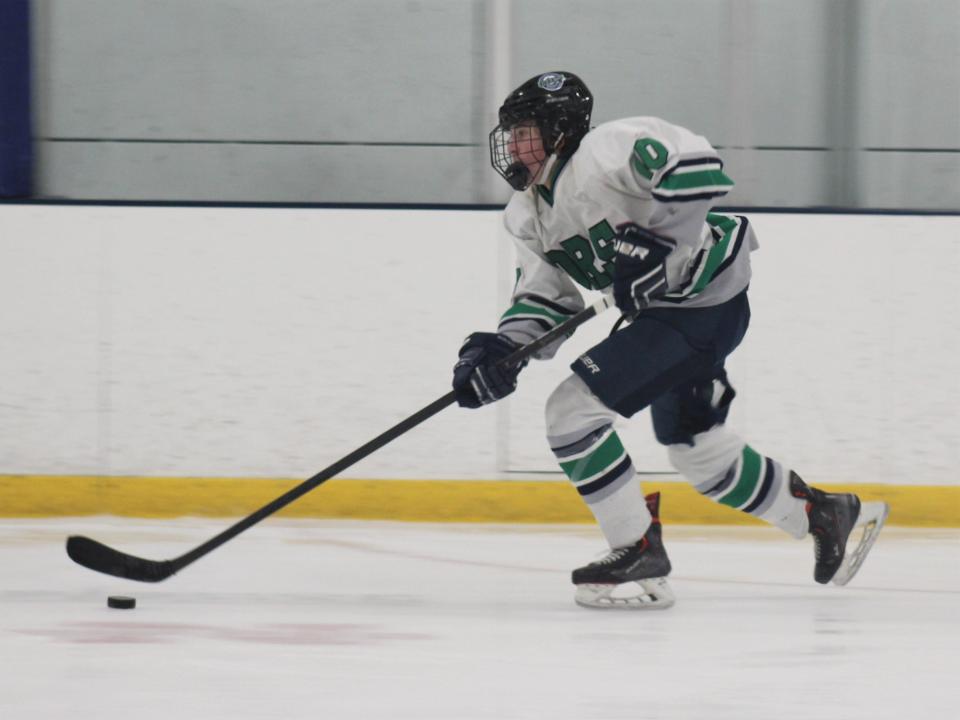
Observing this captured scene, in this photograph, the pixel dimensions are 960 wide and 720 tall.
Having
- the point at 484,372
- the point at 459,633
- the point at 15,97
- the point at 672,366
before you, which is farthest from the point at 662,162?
the point at 15,97

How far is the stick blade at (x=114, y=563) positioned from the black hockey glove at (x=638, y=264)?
100cm

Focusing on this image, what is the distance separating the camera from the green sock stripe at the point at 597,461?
2773 millimetres

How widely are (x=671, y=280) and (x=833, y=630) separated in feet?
2.31

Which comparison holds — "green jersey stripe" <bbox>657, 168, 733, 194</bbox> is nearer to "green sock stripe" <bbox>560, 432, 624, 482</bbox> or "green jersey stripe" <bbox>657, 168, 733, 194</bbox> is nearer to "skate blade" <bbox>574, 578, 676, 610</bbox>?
"green sock stripe" <bbox>560, 432, 624, 482</bbox>

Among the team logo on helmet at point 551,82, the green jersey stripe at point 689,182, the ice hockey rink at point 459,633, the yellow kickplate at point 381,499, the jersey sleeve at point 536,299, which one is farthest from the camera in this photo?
the yellow kickplate at point 381,499

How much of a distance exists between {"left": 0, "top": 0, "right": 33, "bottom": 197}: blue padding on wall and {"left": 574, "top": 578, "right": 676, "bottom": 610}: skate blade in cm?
226

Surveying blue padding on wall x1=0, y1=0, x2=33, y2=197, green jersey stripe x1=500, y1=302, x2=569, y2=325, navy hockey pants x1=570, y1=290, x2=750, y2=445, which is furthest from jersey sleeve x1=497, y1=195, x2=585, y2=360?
blue padding on wall x1=0, y1=0, x2=33, y2=197

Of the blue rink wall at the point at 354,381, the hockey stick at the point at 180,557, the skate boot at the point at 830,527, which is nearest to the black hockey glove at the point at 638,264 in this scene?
the hockey stick at the point at 180,557

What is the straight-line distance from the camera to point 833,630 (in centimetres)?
267

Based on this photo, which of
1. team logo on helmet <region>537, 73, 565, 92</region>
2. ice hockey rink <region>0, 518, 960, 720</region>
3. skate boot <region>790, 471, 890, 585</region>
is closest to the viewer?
ice hockey rink <region>0, 518, 960, 720</region>

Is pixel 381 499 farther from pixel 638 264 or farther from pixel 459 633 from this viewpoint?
pixel 638 264

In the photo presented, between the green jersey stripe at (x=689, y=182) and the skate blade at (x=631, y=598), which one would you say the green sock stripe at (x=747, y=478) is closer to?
the skate blade at (x=631, y=598)

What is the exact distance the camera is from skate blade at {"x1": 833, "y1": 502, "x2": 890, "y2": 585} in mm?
3055

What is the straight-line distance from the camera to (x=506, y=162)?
2.73 metres
